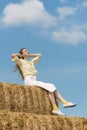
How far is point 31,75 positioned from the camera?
12.1 meters

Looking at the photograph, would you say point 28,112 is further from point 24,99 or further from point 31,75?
point 31,75

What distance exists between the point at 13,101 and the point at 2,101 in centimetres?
31

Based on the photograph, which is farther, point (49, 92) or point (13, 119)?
point (49, 92)

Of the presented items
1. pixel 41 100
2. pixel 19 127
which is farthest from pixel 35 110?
pixel 19 127

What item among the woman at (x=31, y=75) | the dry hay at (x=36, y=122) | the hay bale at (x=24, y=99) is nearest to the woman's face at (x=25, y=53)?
the woman at (x=31, y=75)

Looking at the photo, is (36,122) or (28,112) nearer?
(36,122)

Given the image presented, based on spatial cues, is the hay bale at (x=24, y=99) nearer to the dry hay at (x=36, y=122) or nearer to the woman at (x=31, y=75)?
the woman at (x=31, y=75)

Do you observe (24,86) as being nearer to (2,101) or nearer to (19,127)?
(2,101)

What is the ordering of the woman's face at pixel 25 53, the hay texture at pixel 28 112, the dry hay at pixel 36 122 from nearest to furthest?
the dry hay at pixel 36 122 < the hay texture at pixel 28 112 < the woman's face at pixel 25 53

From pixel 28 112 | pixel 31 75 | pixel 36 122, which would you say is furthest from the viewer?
pixel 31 75

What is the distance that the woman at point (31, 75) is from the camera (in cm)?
1166

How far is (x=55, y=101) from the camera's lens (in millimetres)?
12125

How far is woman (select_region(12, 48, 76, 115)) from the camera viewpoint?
38.2 ft

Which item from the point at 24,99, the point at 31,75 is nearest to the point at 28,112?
the point at 24,99
